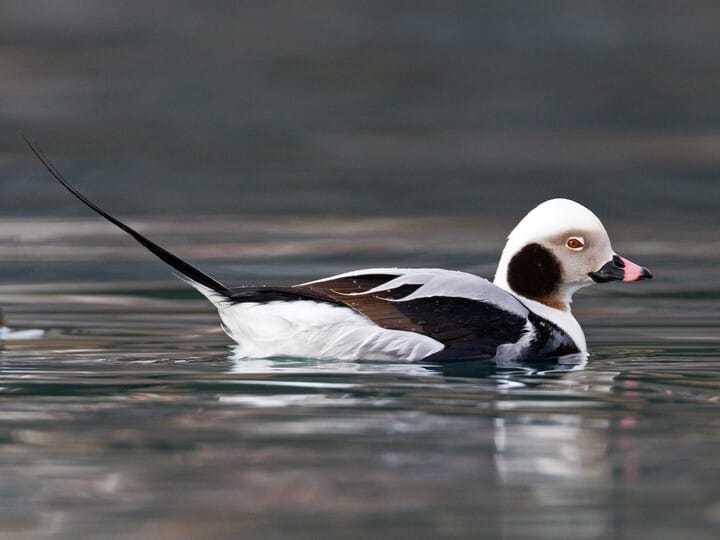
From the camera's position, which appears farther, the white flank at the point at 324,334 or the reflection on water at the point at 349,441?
the white flank at the point at 324,334

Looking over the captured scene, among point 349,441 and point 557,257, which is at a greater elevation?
point 557,257

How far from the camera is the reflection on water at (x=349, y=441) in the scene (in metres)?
4.40

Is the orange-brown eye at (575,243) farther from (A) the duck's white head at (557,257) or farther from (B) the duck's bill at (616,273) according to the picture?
(B) the duck's bill at (616,273)

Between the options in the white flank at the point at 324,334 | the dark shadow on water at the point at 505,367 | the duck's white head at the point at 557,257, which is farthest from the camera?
the duck's white head at the point at 557,257

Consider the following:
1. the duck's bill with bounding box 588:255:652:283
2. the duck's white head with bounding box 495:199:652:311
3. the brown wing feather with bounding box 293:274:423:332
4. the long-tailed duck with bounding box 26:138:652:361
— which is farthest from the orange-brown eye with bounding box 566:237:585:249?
the brown wing feather with bounding box 293:274:423:332

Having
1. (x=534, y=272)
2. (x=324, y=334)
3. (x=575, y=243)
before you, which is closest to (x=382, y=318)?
(x=324, y=334)

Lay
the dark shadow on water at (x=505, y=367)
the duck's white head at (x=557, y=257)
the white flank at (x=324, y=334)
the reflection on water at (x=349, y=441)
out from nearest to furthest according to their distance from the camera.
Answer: the reflection on water at (x=349, y=441), the dark shadow on water at (x=505, y=367), the white flank at (x=324, y=334), the duck's white head at (x=557, y=257)

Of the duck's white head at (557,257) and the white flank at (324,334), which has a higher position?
the duck's white head at (557,257)

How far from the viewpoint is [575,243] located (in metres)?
7.28

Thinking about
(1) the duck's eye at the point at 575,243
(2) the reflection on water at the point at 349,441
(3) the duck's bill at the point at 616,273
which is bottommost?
(2) the reflection on water at the point at 349,441

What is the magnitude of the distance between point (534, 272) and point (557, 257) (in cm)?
10

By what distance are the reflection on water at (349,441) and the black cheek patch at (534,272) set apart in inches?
12.6

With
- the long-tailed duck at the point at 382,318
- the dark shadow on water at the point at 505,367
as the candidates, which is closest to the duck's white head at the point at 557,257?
the long-tailed duck at the point at 382,318

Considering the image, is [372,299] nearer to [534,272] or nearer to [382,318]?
[382,318]
